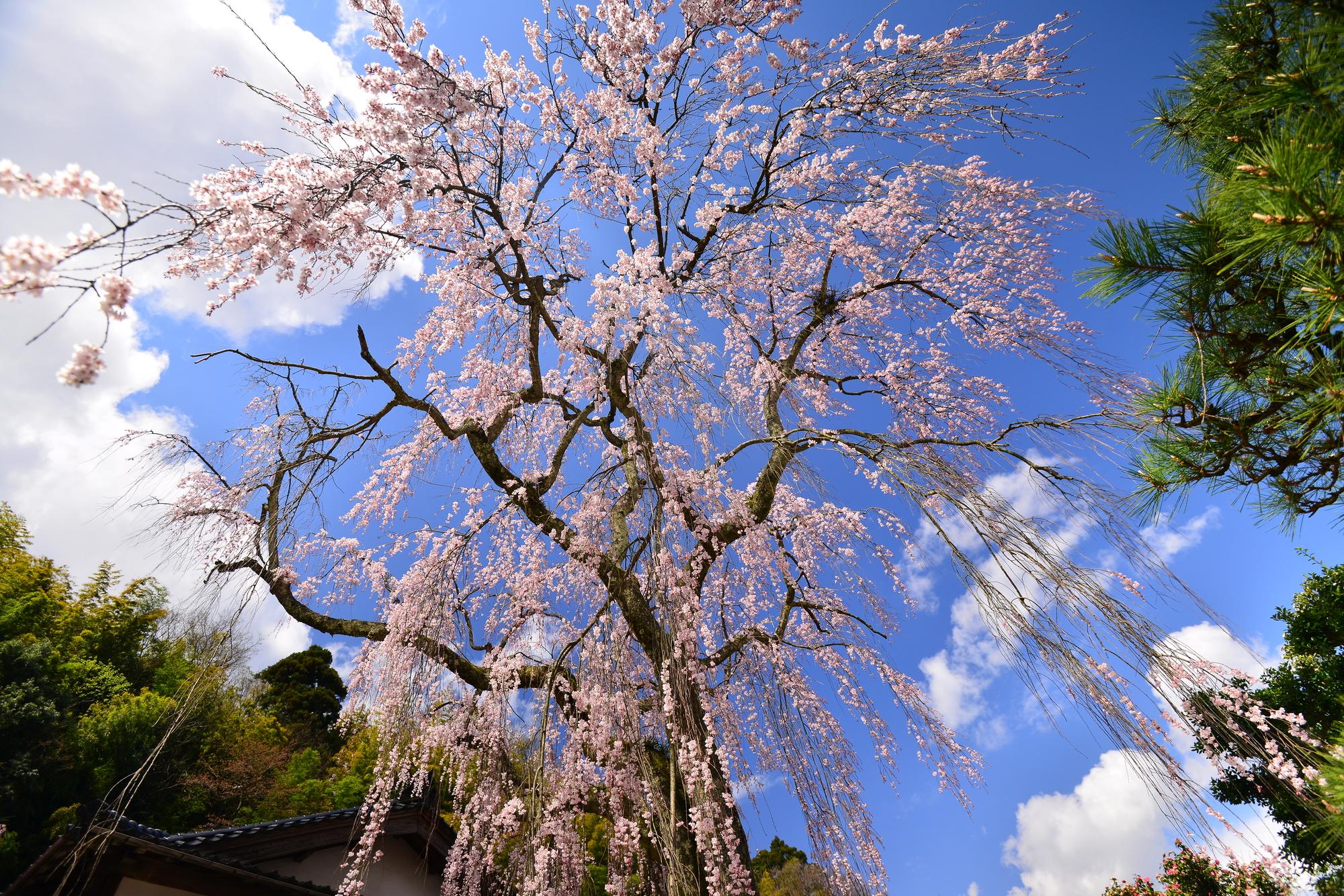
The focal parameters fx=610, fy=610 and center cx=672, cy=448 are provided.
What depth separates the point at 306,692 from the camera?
690 inches

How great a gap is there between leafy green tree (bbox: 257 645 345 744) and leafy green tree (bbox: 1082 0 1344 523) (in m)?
19.0

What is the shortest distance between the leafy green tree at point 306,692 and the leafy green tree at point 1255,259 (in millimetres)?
18961

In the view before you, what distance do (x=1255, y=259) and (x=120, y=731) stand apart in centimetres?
1658

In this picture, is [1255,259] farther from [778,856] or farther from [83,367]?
[778,856]

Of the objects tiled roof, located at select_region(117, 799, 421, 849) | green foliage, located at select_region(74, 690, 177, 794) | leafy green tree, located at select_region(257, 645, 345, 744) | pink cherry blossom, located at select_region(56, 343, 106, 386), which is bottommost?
pink cherry blossom, located at select_region(56, 343, 106, 386)

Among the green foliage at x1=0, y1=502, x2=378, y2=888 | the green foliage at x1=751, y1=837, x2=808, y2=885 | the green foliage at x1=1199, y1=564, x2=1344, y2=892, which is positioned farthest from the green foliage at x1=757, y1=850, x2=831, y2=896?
the green foliage at x1=0, y1=502, x2=378, y2=888

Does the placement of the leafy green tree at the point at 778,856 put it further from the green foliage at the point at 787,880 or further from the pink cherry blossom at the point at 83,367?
the pink cherry blossom at the point at 83,367

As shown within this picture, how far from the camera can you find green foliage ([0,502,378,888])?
33.7 ft

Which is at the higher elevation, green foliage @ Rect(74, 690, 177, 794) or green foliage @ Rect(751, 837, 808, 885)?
green foliage @ Rect(74, 690, 177, 794)

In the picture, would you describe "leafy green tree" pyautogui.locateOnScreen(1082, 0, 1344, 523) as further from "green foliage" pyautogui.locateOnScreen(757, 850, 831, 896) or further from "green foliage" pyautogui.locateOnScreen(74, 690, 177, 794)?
"green foliage" pyautogui.locateOnScreen(74, 690, 177, 794)

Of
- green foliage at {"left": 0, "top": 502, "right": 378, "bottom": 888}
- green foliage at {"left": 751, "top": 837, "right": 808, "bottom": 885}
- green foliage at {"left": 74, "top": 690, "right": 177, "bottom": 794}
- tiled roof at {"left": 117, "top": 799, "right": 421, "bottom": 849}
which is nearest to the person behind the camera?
tiled roof at {"left": 117, "top": 799, "right": 421, "bottom": 849}

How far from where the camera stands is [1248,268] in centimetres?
258

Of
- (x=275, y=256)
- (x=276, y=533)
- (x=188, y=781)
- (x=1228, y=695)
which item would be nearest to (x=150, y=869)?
(x=276, y=533)

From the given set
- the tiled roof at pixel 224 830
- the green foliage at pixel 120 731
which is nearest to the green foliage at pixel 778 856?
the green foliage at pixel 120 731
